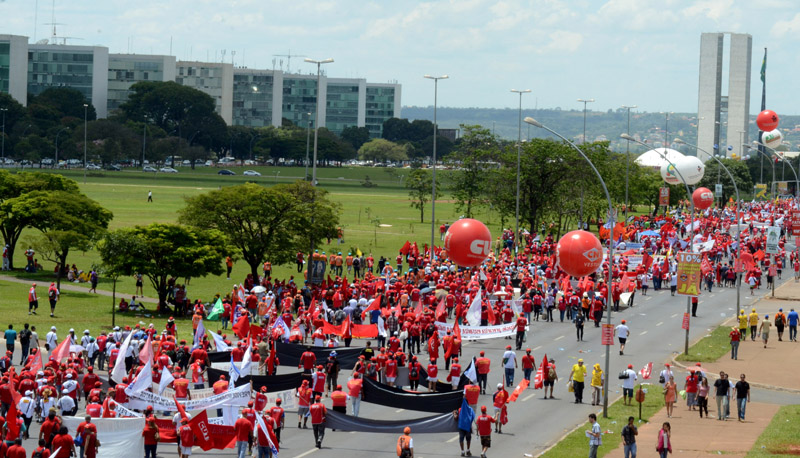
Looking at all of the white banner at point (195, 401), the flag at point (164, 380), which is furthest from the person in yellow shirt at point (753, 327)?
the flag at point (164, 380)

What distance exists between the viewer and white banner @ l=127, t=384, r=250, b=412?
23547 millimetres

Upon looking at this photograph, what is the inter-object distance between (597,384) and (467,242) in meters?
8.28

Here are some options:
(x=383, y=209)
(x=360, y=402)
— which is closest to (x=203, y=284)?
(x=360, y=402)

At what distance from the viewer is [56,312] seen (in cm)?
4100

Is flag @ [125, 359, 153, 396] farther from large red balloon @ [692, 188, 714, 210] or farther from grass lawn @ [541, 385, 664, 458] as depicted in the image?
large red balloon @ [692, 188, 714, 210]

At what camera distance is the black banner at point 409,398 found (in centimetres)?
2458

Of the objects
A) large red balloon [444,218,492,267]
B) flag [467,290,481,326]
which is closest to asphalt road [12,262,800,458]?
flag [467,290,481,326]

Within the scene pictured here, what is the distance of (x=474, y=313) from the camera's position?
126 feet

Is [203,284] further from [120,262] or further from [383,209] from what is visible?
[383,209]

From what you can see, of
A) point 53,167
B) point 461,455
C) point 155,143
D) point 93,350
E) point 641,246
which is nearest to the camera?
point 461,455

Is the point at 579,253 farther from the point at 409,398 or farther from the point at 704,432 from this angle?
the point at 409,398

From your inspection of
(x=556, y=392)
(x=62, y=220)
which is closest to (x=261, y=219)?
(x=62, y=220)

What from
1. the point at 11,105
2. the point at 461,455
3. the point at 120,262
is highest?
the point at 11,105

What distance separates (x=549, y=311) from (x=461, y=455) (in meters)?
20.0
